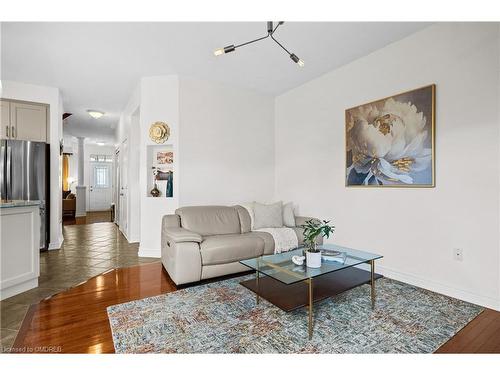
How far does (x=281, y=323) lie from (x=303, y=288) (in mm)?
368

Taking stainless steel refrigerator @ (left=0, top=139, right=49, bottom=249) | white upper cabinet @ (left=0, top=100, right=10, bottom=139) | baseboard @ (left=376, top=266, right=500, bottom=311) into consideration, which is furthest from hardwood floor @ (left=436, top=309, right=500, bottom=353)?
white upper cabinet @ (left=0, top=100, right=10, bottom=139)

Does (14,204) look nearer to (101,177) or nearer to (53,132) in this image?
(53,132)

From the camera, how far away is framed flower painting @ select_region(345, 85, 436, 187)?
8.50ft

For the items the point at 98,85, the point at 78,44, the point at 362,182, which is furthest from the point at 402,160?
the point at 98,85

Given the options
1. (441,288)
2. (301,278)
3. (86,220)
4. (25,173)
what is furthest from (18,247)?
(86,220)

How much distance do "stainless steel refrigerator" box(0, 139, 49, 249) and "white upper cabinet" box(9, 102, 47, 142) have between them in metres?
0.45

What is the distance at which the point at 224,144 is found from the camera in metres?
4.20

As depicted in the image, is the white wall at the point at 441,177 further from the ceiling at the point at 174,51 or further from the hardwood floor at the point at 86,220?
the hardwood floor at the point at 86,220

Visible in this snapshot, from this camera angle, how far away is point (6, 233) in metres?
2.36

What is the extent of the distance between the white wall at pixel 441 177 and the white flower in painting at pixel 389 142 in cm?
14

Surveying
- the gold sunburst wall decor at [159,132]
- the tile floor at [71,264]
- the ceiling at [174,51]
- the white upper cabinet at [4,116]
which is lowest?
the tile floor at [71,264]

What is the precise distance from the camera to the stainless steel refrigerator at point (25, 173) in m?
3.69

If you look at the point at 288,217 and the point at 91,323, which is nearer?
the point at 91,323

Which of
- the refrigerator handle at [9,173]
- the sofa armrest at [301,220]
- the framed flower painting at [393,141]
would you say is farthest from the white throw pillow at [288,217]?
the refrigerator handle at [9,173]
